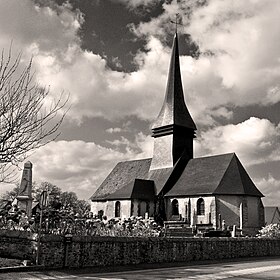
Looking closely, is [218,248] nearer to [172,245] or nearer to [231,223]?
[172,245]

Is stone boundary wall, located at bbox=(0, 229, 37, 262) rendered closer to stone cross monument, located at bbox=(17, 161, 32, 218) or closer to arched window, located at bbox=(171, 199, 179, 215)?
stone cross monument, located at bbox=(17, 161, 32, 218)

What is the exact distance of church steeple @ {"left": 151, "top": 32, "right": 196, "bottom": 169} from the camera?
5144 cm

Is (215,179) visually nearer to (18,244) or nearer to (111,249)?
(111,249)

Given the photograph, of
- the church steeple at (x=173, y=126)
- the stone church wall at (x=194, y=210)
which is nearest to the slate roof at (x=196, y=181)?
the stone church wall at (x=194, y=210)

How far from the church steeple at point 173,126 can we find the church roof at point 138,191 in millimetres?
3785

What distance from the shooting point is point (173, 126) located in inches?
2032

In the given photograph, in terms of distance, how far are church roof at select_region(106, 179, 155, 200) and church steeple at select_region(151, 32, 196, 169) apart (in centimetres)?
378

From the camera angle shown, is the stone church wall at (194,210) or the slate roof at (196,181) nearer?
the stone church wall at (194,210)

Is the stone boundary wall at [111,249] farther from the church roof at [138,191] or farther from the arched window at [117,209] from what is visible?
the arched window at [117,209]

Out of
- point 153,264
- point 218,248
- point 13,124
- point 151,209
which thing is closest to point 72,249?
point 153,264

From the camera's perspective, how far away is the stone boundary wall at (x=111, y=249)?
1438 cm

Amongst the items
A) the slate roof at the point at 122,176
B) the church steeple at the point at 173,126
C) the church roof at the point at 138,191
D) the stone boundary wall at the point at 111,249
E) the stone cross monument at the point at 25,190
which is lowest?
the stone boundary wall at the point at 111,249

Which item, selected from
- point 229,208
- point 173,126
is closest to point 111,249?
point 229,208

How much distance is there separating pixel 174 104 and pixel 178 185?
439 inches
